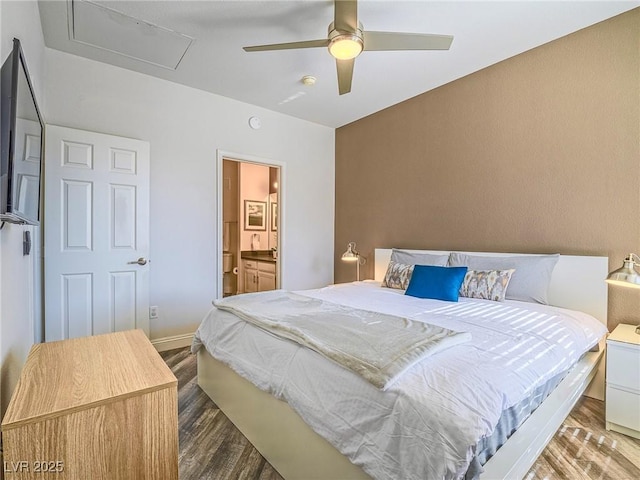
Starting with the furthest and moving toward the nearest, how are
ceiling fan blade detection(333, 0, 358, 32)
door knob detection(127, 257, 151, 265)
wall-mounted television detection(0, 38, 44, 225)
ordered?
door knob detection(127, 257, 151, 265), ceiling fan blade detection(333, 0, 358, 32), wall-mounted television detection(0, 38, 44, 225)

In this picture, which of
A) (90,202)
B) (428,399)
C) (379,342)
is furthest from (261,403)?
(90,202)

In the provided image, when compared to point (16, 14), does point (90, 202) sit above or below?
below

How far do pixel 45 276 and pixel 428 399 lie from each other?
9.79 ft

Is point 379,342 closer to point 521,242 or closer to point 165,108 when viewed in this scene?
point 521,242

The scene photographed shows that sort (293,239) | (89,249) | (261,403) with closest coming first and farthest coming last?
(261,403), (89,249), (293,239)

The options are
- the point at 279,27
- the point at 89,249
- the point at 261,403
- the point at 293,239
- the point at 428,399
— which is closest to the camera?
the point at 428,399

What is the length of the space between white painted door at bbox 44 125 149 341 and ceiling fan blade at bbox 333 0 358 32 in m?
2.11

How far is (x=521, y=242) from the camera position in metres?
2.78

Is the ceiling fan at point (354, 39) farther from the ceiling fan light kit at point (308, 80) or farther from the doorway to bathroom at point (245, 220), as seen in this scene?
the doorway to bathroom at point (245, 220)

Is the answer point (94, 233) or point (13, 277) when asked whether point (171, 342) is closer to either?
point (94, 233)

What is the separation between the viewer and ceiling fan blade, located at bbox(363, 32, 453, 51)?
6.37 feet

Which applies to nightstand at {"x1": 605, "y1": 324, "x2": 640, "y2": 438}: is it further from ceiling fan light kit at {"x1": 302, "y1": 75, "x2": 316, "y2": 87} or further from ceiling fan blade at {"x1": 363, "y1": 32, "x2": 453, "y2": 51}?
ceiling fan light kit at {"x1": 302, "y1": 75, "x2": 316, "y2": 87}

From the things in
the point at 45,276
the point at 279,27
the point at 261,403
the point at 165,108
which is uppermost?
the point at 279,27

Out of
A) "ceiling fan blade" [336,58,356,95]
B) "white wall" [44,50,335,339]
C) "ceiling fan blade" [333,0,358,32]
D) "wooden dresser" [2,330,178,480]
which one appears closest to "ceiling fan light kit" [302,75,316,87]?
"ceiling fan blade" [336,58,356,95]
